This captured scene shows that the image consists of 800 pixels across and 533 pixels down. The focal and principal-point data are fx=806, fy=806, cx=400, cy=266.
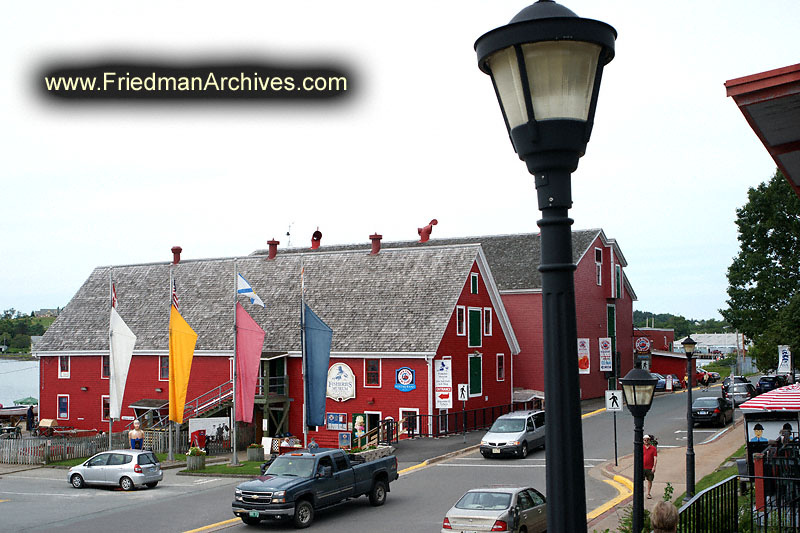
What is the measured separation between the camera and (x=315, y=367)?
3303 cm

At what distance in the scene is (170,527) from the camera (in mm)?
21062

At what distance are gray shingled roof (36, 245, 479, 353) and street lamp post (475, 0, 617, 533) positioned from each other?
36.7 m

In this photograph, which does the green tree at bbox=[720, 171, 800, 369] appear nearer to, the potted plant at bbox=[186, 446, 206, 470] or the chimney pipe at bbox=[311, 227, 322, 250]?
the chimney pipe at bbox=[311, 227, 322, 250]

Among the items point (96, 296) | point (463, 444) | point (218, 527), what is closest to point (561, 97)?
point (218, 527)

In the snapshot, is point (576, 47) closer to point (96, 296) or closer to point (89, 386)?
point (89, 386)

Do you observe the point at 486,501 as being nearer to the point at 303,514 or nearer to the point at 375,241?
the point at 303,514

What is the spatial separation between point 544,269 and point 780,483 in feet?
32.1

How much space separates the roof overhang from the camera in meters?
5.64

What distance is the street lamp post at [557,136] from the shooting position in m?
4.29

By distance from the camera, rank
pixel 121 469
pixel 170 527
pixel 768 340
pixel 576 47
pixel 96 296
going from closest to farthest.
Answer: pixel 576 47 → pixel 170 527 → pixel 121 469 → pixel 768 340 → pixel 96 296

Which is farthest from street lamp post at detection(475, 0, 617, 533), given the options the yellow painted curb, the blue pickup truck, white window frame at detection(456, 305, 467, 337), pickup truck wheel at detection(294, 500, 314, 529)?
white window frame at detection(456, 305, 467, 337)

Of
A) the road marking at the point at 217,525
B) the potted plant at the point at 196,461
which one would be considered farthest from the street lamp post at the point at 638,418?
the potted plant at the point at 196,461

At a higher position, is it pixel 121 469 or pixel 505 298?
pixel 505 298

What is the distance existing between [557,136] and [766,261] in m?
54.1
